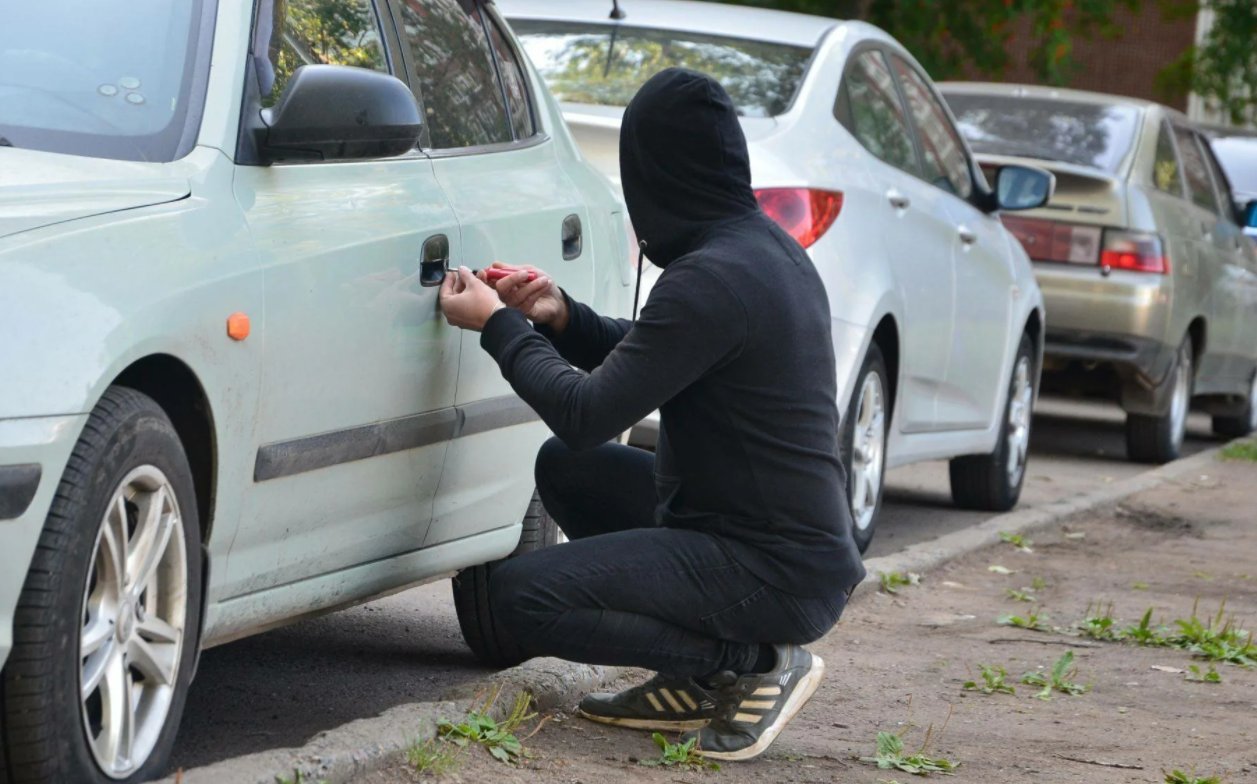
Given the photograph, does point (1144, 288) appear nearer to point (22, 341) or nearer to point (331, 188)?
point (331, 188)

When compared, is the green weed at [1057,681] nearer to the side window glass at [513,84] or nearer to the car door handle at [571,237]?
the car door handle at [571,237]

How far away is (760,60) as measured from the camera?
6996 millimetres

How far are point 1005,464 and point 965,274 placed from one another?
1.15m

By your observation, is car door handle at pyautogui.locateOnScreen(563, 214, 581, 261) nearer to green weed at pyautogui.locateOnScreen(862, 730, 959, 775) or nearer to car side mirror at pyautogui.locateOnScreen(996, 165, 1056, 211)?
green weed at pyautogui.locateOnScreen(862, 730, 959, 775)

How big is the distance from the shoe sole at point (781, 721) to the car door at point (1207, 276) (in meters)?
6.70

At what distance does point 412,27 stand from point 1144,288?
6.35 m

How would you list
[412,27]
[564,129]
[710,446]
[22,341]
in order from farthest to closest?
[564,129]
[412,27]
[710,446]
[22,341]

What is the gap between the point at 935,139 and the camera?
7879mm

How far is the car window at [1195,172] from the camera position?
444 inches

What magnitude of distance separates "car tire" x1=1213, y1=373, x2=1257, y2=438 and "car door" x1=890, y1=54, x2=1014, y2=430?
5.30 meters

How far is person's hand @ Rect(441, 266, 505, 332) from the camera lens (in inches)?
160

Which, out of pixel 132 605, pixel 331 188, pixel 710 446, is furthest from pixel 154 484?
pixel 710 446

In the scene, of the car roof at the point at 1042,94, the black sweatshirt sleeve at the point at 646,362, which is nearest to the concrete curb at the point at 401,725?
the black sweatshirt sleeve at the point at 646,362

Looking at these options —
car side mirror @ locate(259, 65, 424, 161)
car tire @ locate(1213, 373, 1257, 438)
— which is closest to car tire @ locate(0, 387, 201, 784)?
car side mirror @ locate(259, 65, 424, 161)
